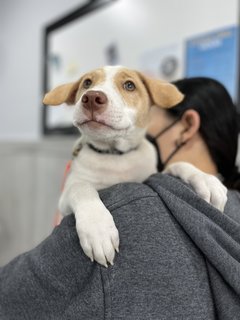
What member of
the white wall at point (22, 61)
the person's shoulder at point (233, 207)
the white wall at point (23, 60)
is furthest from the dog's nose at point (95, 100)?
the white wall at point (22, 61)

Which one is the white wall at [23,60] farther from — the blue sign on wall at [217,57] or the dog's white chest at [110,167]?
the dog's white chest at [110,167]

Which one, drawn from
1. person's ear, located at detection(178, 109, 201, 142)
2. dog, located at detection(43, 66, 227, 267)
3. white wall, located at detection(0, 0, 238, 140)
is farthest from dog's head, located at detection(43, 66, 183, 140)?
white wall, located at detection(0, 0, 238, 140)

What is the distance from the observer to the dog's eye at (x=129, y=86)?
2.98 feet

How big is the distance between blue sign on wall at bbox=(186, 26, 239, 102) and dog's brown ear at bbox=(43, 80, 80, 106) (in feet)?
2.54

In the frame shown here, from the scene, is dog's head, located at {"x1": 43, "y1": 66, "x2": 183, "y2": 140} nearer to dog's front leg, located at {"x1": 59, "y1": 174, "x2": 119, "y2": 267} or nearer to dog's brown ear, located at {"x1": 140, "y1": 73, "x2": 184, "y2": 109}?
dog's brown ear, located at {"x1": 140, "y1": 73, "x2": 184, "y2": 109}

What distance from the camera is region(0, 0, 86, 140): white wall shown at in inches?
106

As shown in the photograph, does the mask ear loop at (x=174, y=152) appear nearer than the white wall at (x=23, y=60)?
→ Yes

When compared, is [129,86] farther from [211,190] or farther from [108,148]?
[211,190]

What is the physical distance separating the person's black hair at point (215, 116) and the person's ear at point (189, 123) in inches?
0.6

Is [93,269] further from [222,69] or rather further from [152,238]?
[222,69]

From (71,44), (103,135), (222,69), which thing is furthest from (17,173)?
(103,135)

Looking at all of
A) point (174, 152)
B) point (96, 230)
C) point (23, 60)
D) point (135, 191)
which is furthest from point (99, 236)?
point (23, 60)

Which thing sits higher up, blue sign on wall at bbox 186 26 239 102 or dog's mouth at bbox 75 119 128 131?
blue sign on wall at bbox 186 26 239 102

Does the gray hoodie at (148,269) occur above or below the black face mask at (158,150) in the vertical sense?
below
